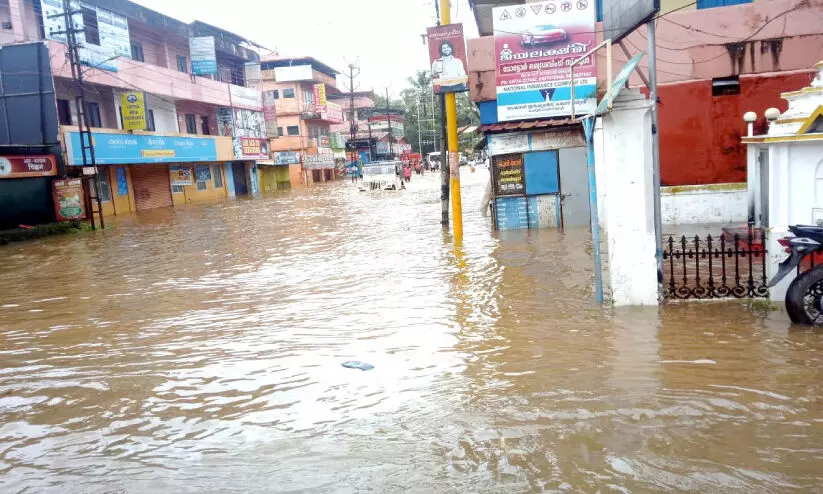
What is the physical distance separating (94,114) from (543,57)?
77.8 ft

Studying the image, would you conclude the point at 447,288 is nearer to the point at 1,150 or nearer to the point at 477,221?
the point at 477,221

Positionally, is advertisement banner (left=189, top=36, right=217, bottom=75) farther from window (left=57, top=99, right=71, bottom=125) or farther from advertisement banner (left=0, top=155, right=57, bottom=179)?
advertisement banner (left=0, top=155, right=57, bottom=179)

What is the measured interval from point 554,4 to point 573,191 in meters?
4.44

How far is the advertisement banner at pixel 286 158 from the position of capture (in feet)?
169

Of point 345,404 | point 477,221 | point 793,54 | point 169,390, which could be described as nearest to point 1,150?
point 477,221

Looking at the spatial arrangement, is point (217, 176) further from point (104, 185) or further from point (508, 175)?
point (508, 175)

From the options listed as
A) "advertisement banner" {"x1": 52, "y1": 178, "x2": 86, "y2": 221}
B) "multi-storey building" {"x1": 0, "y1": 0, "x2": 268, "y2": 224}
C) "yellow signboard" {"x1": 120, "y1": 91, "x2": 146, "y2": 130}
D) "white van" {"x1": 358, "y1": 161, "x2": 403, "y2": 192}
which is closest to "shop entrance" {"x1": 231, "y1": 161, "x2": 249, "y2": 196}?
"multi-storey building" {"x1": 0, "y1": 0, "x2": 268, "y2": 224}

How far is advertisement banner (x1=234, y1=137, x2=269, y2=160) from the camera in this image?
42.5 m

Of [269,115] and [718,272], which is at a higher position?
[269,115]

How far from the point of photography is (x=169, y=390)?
5609 millimetres

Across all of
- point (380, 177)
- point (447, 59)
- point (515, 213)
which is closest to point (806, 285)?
point (447, 59)

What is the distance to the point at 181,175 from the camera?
36.8m

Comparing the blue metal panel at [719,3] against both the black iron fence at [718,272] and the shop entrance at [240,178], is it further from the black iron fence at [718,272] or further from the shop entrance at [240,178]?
the shop entrance at [240,178]

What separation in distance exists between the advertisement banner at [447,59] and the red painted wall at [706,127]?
4617mm
